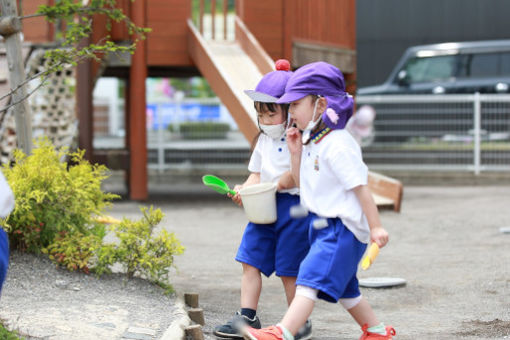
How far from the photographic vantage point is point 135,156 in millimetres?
10578

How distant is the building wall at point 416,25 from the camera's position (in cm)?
2327

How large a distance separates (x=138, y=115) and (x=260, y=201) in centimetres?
682

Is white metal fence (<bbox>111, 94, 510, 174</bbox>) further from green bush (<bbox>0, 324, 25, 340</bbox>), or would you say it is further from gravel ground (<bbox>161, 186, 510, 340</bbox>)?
green bush (<bbox>0, 324, 25, 340</bbox>)

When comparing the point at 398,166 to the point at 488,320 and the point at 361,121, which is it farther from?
the point at 488,320

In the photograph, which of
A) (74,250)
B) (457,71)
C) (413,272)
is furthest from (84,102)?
(457,71)

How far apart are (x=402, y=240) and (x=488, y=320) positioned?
327 centimetres

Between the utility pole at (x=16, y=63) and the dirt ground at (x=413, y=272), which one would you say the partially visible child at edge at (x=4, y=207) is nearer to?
the dirt ground at (x=413, y=272)

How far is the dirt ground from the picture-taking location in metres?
4.46

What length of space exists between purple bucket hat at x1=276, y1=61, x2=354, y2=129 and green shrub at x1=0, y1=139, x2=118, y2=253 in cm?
139

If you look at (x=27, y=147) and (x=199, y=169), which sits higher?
(x=27, y=147)

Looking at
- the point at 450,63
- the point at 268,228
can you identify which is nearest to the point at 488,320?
the point at 268,228

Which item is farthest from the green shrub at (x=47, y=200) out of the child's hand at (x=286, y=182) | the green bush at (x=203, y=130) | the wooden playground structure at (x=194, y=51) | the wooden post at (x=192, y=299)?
the green bush at (x=203, y=130)

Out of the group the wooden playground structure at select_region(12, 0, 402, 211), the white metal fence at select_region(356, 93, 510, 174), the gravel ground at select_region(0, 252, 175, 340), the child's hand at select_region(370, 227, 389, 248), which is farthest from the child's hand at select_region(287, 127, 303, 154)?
the white metal fence at select_region(356, 93, 510, 174)

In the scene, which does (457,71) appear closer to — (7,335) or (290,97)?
(290,97)
